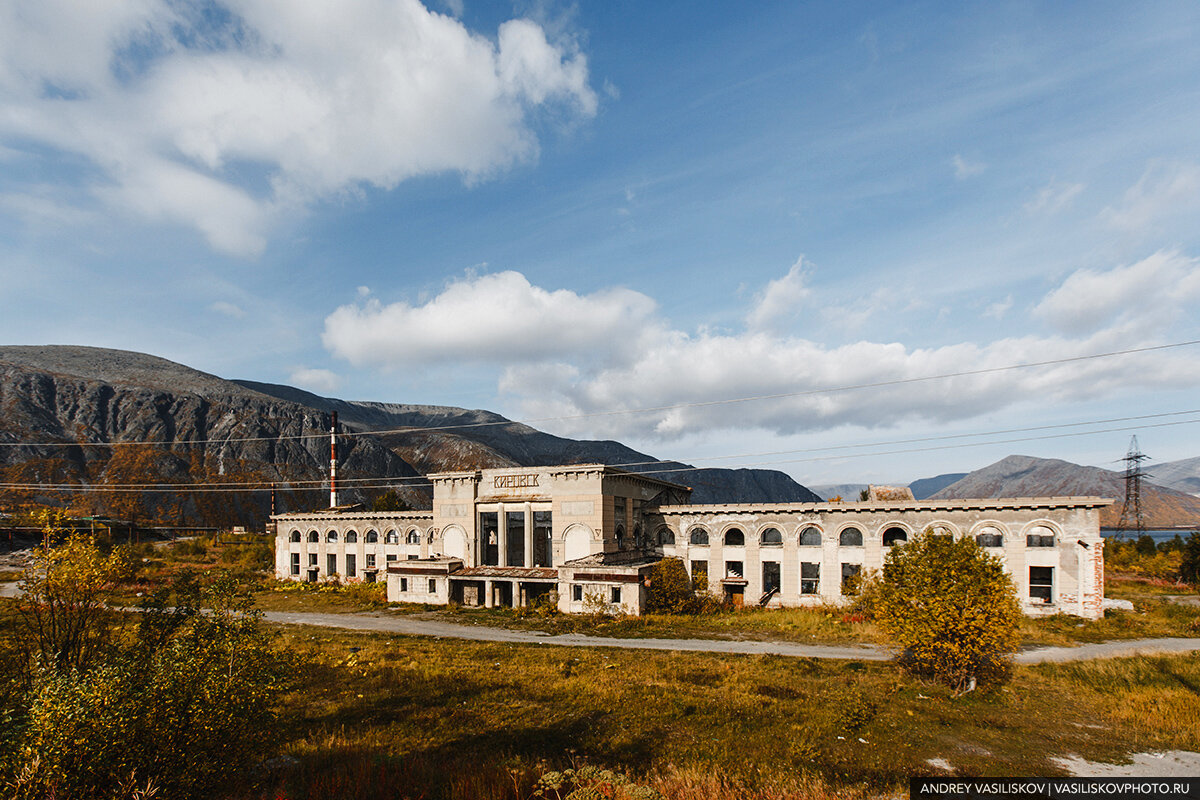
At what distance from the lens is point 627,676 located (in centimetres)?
2569

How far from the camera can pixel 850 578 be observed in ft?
140

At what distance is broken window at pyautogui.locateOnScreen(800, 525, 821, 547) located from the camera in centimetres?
4475

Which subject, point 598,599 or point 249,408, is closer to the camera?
point 598,599

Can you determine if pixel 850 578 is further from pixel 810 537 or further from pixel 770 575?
pixel 770 575

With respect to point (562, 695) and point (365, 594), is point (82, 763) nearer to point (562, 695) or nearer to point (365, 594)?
point (562, 695)

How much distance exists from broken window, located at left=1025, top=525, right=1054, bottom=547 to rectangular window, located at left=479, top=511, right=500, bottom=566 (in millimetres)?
40176

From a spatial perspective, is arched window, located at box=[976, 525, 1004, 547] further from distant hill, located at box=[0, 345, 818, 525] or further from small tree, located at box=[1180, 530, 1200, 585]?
distant hill, located at box=[0, 345, 818, 525]

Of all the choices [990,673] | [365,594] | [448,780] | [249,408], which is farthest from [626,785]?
[249,408]

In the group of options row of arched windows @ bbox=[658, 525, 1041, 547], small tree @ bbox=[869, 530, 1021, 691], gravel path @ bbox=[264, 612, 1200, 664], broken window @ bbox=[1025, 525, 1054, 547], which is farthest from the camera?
row of arched windows @ bbox=[658, 525, 1041, 547]

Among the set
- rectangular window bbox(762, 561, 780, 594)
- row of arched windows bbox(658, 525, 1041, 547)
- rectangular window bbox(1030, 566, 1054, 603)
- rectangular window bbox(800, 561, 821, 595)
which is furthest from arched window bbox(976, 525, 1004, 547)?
rectangular window bbox(762, 561, 780, 594)

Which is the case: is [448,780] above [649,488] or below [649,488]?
below

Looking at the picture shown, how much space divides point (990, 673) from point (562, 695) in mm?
17300

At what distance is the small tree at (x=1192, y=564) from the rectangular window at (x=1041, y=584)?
32.5m

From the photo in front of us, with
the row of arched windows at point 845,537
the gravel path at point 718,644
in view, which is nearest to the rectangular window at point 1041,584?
the row of arched windows at point 845,537
